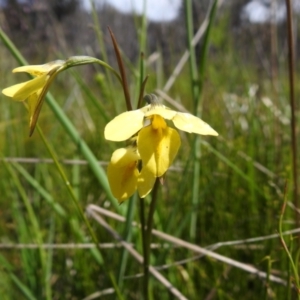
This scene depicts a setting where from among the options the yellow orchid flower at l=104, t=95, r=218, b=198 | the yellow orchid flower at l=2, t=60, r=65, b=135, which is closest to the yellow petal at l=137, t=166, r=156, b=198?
the yellow orchid flower at l=104, t=95, r=218, b=198

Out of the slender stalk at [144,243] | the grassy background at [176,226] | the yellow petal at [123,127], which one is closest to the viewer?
the yellow petal at [123,127]

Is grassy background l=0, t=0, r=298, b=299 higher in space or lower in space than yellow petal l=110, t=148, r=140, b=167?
lower

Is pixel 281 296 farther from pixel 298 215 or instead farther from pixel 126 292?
pixel 126 292

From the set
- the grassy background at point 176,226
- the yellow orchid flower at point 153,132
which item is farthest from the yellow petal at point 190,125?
the grassy background at point 176,226

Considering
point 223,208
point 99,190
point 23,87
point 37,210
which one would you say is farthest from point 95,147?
point 23,87

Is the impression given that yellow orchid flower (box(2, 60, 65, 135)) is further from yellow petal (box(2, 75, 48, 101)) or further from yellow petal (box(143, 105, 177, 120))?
yellow petal (box(143, 105, 177, 120))

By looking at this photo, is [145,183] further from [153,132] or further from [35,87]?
[35,87]

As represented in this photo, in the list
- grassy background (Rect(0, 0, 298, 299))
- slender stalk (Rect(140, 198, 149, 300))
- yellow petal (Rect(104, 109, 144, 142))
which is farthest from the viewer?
grassy background (Rect(0, 0, 298, 299))

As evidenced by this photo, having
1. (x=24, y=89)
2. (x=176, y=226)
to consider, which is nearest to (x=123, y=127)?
(x=24, y=89)

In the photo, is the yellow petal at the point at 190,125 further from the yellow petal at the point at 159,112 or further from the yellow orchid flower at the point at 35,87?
the yellow orchid flower at the point at 35,87
